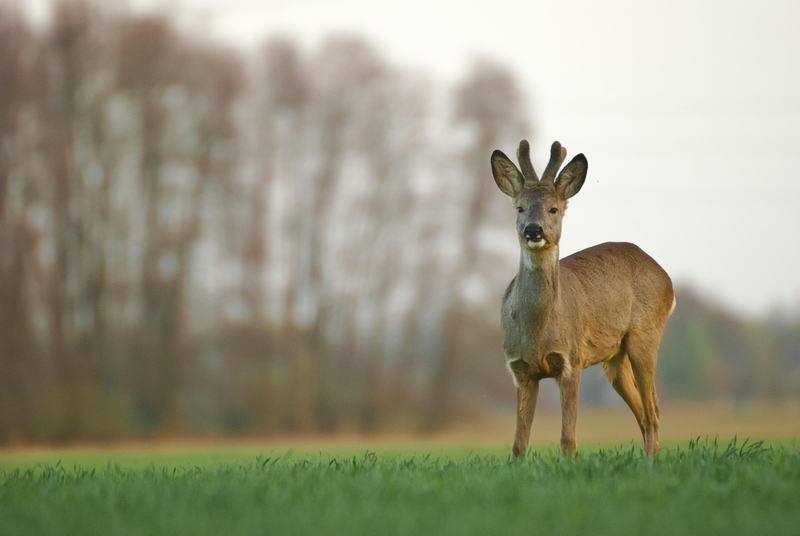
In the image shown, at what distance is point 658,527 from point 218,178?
1792 centimetres

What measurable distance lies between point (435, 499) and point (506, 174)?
3.24m

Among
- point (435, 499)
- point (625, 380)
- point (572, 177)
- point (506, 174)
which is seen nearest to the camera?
point (435, 499)

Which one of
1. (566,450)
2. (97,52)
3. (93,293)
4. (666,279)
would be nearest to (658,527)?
(566,450)

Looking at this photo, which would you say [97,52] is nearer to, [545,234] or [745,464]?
[545,234]

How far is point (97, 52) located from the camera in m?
20.7

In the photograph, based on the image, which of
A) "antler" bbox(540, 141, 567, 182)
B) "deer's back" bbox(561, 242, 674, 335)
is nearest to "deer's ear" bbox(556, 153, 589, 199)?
"antler" bbox(540, 141, 567, 182)

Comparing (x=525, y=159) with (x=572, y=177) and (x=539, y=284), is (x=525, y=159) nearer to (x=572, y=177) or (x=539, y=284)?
(x=572, y=177)

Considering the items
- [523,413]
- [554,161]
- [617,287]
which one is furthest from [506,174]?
[523,413]

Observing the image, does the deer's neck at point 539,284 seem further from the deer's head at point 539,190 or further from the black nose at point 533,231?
the black nose at point 533,231

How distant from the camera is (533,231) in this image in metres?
7.17

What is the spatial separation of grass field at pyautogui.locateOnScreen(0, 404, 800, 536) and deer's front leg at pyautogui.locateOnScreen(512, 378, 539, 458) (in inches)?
17.7

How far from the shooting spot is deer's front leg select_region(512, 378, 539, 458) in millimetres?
7516

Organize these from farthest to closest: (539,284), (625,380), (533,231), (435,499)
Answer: (625,380)
(539,284)
(533,231)
(435,499)

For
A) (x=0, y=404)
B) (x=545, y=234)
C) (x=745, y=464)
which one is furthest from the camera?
(x=0, y=404)
